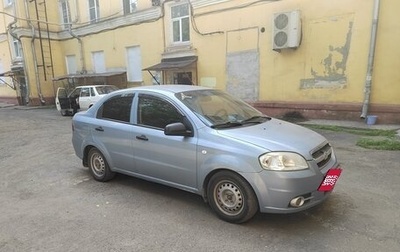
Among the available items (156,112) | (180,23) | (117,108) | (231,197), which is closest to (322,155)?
(231,197)

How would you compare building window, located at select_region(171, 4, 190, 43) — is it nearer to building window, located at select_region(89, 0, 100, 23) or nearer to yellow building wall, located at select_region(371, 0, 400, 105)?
building window, located at select_region(89, 0, 100, 23)

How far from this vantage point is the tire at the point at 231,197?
10.8 feet

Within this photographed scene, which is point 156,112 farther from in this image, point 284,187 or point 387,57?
point 387,57

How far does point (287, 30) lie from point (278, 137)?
784cm

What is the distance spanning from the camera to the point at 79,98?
1473 centimetres

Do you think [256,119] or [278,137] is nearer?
[278,137]

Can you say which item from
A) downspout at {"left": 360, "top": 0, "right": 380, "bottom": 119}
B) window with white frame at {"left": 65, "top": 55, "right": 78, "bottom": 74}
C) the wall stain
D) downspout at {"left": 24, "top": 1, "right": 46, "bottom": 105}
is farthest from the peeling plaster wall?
downspout at {"left": 24, "top": 1, "right": 46, "bottom": 105}

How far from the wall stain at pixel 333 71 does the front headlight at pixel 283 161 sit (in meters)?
7.82

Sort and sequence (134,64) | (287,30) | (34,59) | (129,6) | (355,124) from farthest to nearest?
1. (34,59)
2. (134,64)
3. (129,6)
4. (287,30)
5. (355,124)

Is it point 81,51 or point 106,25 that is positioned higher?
point 106,25

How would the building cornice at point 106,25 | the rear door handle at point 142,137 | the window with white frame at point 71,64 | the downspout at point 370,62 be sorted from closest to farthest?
the rear door handle at point 142,137 → the downspout at point 370,62 → the building cornice at point 106,25 → the window with white frame at point 71,64

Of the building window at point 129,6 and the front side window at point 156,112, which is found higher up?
the building window at point 129,6

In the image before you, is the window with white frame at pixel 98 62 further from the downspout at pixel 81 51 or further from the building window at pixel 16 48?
the building window at pixel 16 48

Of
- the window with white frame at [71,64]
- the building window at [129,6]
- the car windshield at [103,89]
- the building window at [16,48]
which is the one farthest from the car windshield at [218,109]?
the building window at [16,48]
